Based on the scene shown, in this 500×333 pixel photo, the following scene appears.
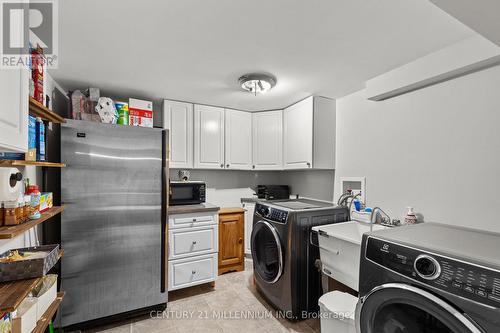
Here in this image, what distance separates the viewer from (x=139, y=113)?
2.37 m

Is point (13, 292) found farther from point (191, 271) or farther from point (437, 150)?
point (437, 150)

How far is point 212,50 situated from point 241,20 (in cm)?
38

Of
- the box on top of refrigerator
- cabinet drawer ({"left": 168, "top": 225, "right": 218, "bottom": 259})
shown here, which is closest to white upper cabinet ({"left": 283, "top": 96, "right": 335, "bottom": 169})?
cabinet drawer ({"left": 168, "top": 225, "right": 218, "bottom": 259})

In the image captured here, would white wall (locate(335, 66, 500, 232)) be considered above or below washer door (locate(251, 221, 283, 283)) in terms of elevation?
above

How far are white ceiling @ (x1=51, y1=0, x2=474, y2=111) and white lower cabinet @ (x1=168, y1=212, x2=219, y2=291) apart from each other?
1.41 metres

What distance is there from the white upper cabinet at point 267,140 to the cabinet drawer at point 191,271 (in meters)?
1.36

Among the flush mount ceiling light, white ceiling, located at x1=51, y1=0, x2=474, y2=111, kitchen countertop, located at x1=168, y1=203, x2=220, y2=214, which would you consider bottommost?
kitchen countertop, located at x1=168, y1=203, x2=220, y2=214

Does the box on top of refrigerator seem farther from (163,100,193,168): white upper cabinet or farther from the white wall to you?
the white wall

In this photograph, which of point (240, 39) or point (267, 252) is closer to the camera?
point (240, 39)

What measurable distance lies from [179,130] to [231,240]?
5.12 ft

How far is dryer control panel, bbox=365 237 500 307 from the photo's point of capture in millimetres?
798

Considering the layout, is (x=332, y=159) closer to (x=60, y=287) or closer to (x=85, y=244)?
(x=85, y=244)

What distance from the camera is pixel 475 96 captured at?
1.55 meters

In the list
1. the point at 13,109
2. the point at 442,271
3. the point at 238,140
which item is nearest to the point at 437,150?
the point at 442,271
